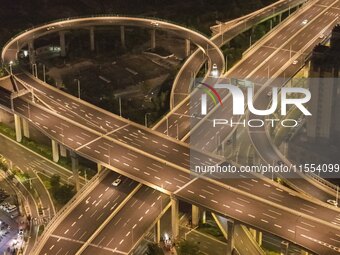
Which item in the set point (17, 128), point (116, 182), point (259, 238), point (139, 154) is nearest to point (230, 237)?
point (259, 238)

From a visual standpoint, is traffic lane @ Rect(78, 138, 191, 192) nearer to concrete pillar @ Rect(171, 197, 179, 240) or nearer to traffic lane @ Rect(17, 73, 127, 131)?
concrete pillar @ Rect(171, 197, 179, 240)

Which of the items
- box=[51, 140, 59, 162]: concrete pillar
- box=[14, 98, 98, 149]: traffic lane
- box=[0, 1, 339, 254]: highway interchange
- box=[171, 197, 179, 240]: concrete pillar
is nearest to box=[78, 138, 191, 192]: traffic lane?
box=[0, 1, 339, 254]: highway interchange

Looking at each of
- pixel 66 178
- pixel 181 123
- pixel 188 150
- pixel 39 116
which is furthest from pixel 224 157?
pixel 39 116

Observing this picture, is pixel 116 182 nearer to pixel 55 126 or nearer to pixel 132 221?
pixel 132 221

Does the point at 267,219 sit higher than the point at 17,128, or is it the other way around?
the point at 17,128

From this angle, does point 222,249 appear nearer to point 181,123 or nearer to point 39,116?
point 181,123

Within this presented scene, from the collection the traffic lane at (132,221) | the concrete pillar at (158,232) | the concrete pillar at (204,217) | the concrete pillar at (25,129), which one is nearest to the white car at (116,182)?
the traffic lane at (132,221)

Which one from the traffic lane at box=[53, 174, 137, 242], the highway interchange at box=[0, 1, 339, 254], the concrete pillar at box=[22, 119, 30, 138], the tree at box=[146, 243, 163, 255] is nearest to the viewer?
the highway interchange at box=[0, 1, 339, 254]
